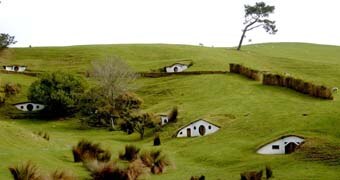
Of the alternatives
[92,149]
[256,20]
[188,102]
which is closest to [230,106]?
[188,102]

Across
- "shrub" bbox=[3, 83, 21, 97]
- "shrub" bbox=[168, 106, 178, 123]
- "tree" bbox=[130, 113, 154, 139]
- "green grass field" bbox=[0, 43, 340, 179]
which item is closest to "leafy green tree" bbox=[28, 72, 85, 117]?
"green grass field" bbox=[0, 43, 340, 179]

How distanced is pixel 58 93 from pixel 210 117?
3119 centimetres

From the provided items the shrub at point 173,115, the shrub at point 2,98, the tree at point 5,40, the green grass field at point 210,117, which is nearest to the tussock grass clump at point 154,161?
the green grass field at point 210,117

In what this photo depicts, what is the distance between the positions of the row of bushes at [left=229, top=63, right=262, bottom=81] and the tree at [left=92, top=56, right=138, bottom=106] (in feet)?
63.5

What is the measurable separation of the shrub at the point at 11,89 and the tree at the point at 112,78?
17148 mm

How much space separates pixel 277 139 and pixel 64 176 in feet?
82.7

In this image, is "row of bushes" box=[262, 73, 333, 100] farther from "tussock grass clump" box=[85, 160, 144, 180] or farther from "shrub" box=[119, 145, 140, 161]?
"tussock grass clump" box=[85, 160, 144, 180]

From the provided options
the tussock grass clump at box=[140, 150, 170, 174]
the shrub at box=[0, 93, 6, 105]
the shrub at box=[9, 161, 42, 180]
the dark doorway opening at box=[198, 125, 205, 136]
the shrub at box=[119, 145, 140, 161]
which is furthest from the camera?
the shrub at box=[0, 93, 6, 105]

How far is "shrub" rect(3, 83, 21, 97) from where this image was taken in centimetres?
9956

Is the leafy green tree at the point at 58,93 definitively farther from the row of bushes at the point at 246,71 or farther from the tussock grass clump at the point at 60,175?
the tussock grass clump at the point at 60,175

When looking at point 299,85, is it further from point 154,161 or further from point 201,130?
point 154,161

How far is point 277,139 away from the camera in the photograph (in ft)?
161

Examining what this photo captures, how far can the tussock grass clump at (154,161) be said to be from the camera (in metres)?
40.6

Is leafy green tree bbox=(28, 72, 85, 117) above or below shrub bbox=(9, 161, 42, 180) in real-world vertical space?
below
